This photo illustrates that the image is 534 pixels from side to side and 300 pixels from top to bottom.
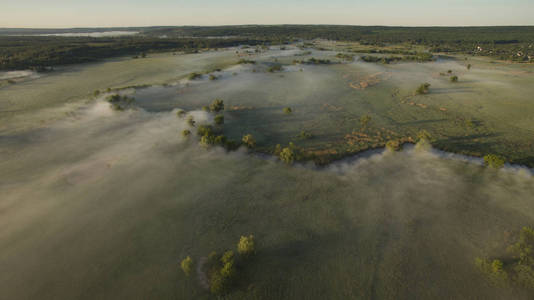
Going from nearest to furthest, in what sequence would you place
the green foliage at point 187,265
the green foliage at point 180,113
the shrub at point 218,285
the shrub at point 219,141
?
the shrub at point 218,285, the green foliage at point 187,265, the shrub at point 219,141, the green foliage at point 180,113

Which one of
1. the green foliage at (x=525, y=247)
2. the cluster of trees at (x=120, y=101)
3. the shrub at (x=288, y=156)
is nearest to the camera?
the green foliage at (x=525, y=247)

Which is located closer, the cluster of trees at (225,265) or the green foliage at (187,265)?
the cluster of trees at (225,265)

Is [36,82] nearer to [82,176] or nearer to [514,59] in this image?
[82,176]

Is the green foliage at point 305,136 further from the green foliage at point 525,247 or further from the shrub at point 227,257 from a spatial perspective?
the green foliage at point 525,247

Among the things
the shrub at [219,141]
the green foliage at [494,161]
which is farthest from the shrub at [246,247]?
the green foliage at [494,161]

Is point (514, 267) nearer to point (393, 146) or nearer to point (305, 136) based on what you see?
point (393, 146)

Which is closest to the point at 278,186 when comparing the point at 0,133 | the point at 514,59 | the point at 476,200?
the point at 476,200

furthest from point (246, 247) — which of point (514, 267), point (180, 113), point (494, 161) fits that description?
point (180, 113)

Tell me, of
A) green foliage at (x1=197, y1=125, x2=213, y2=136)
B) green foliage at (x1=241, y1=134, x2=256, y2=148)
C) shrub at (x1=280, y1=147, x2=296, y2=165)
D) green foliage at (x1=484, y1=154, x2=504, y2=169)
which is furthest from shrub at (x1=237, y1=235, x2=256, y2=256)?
green foliage at (x1=484, y1=154, x2=504, y2=169)

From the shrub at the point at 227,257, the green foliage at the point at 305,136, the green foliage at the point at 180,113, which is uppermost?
the green foliage at the point at 180,113
